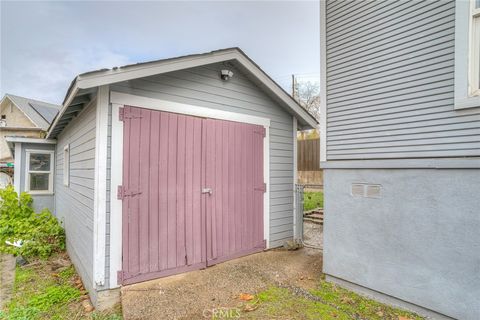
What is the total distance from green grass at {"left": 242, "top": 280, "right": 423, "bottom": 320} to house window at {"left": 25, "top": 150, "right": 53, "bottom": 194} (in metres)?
7.67

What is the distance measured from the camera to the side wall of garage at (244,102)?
3696 mm

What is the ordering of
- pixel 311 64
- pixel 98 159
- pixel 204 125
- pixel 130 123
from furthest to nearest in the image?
1. pixel 311 64
2. pixel 204 125
3. pixel 130 123
4. pixel 98 159

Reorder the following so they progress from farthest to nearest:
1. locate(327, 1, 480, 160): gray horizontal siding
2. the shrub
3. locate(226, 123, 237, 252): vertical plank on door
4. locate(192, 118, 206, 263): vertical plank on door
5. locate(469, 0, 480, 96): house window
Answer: the shrub < locate(226, 123, 237, 252): vertical plank on door < locate(192, 118, 206, 263): vertical plank on door < locate(327, 1, 480, 160): gray horizontal siding < locate(469, 0, 480, 96): house window

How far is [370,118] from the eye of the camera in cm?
329

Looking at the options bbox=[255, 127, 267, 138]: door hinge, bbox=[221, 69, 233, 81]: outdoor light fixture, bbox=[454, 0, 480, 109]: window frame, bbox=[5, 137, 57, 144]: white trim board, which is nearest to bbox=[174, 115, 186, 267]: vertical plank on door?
bbox=[221, 69, 233, 81]: outdoor light fixture

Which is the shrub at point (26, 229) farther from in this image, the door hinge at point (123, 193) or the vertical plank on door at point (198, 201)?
the vertical plank on door at point (198, 201)

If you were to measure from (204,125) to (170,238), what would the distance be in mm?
1794

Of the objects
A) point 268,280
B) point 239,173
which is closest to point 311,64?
point 239,173

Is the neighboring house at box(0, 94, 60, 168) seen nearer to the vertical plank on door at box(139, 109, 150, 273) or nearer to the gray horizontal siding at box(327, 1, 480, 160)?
the vertical plank on door at box(139, 109, 150, 273)

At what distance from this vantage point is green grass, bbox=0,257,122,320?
313 centimetres

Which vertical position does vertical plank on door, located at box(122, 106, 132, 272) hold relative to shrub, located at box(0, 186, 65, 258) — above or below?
above

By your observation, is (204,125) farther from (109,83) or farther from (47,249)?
(47,249)

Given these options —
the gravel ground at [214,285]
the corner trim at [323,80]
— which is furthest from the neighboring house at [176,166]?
the corner trim at [323,80]

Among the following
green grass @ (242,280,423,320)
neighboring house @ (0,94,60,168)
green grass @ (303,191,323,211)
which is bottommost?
green grass @ (242,280,423,320)
